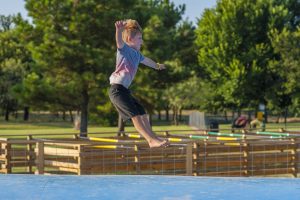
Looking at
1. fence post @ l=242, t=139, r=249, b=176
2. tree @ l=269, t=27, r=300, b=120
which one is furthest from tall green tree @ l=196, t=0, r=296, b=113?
fence post @ l=242, t=139, r=249, b=176

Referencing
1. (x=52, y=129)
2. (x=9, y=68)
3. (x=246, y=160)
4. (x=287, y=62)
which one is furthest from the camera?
(x=9, y=68)

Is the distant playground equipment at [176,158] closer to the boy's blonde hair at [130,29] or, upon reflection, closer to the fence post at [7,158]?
the fence post at [7,158]

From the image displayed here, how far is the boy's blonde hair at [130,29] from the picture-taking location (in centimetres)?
638

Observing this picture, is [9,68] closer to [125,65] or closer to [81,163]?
[81,163]

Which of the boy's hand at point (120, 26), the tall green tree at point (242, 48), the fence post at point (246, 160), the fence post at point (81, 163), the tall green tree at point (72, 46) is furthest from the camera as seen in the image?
the tall green tree at point (242, 48)

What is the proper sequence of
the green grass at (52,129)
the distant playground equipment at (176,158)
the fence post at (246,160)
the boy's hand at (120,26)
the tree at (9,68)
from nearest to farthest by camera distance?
the boy's hand at (120,26), the distant playground equipment at (176,158), the fence post at (246,160), the green grass at (52,129), the tree at (9,68)

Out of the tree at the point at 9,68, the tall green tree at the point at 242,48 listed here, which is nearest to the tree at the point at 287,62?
the tall green tree at the point at 242,48

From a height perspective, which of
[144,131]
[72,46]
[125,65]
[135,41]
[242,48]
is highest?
[242,48]

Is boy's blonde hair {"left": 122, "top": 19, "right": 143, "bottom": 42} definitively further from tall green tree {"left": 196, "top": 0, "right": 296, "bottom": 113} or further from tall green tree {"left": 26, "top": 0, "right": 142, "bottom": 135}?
tall green tree {"left": 196, "top": 0, "right": 296, "bottom": 113}

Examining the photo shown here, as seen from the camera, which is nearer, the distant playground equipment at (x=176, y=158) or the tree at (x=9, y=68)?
the distant playground equipment at (x=176, y=158)

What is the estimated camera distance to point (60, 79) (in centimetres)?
3262

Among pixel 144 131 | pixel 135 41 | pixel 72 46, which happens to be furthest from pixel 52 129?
pixel 135 41

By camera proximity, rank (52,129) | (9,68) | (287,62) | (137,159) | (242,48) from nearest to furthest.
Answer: (137,159) → (52,129) → (287,62) → (242,48) → (9,68)

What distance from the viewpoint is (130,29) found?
639 centimetres
